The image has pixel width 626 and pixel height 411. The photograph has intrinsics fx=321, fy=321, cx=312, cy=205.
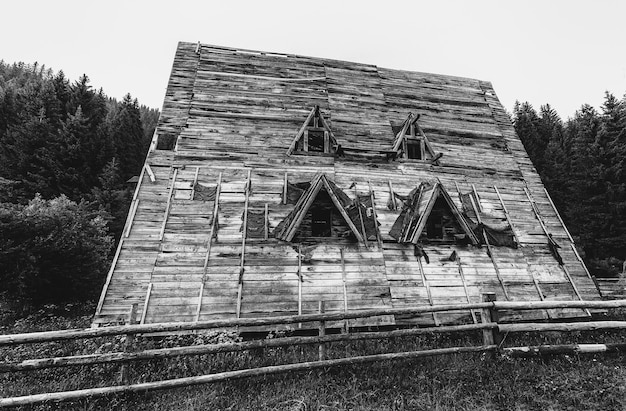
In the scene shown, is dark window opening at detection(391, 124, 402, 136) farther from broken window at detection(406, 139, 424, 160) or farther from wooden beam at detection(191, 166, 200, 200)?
wooden beam at detection(191, 166, 200, 200)

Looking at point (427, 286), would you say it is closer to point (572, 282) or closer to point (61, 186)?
point (572, 282)

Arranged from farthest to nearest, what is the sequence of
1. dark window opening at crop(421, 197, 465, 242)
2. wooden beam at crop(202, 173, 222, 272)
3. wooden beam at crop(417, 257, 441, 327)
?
dark window opening at crop(421, 197, 465, 242), wooden beam at crop(417, 257, 441, 327), wooden beam at crop(202, 173, 222, 272)

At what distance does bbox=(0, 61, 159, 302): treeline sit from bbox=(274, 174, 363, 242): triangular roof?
9718 mm

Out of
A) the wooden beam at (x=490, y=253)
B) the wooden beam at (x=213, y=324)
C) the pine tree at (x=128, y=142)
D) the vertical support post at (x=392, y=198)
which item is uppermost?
the pine tree at (x=128, y=142)

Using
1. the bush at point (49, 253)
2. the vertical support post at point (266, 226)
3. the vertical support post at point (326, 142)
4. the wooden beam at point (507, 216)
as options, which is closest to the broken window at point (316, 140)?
the vertical support post at point (326, 142)

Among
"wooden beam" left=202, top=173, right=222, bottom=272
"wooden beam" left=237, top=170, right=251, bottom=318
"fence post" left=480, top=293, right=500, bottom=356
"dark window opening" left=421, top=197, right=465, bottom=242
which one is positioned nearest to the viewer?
"fence post" left=480, top=293, right=500, bottom=356

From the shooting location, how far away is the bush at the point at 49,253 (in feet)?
38.5

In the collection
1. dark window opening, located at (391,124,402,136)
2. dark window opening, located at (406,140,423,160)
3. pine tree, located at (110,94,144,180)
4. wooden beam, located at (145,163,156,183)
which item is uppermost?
pine tree, located at (110,94,144,180)

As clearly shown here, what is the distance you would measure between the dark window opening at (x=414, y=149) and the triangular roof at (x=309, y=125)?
3.31m

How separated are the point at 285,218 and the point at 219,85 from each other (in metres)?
7.12

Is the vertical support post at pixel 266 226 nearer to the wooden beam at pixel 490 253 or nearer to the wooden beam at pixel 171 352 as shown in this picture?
the wooden beam at pixel 171 352

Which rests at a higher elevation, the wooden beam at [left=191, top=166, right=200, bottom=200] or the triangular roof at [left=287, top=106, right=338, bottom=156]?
the triangular roof at [left=287, top=106, right=338, bottom=156]

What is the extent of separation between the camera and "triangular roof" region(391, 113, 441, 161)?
13164 millimetres

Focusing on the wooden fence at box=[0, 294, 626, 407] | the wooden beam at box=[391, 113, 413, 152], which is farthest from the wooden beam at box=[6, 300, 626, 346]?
the wooden beam at box=[391, 113, 413, 152]
